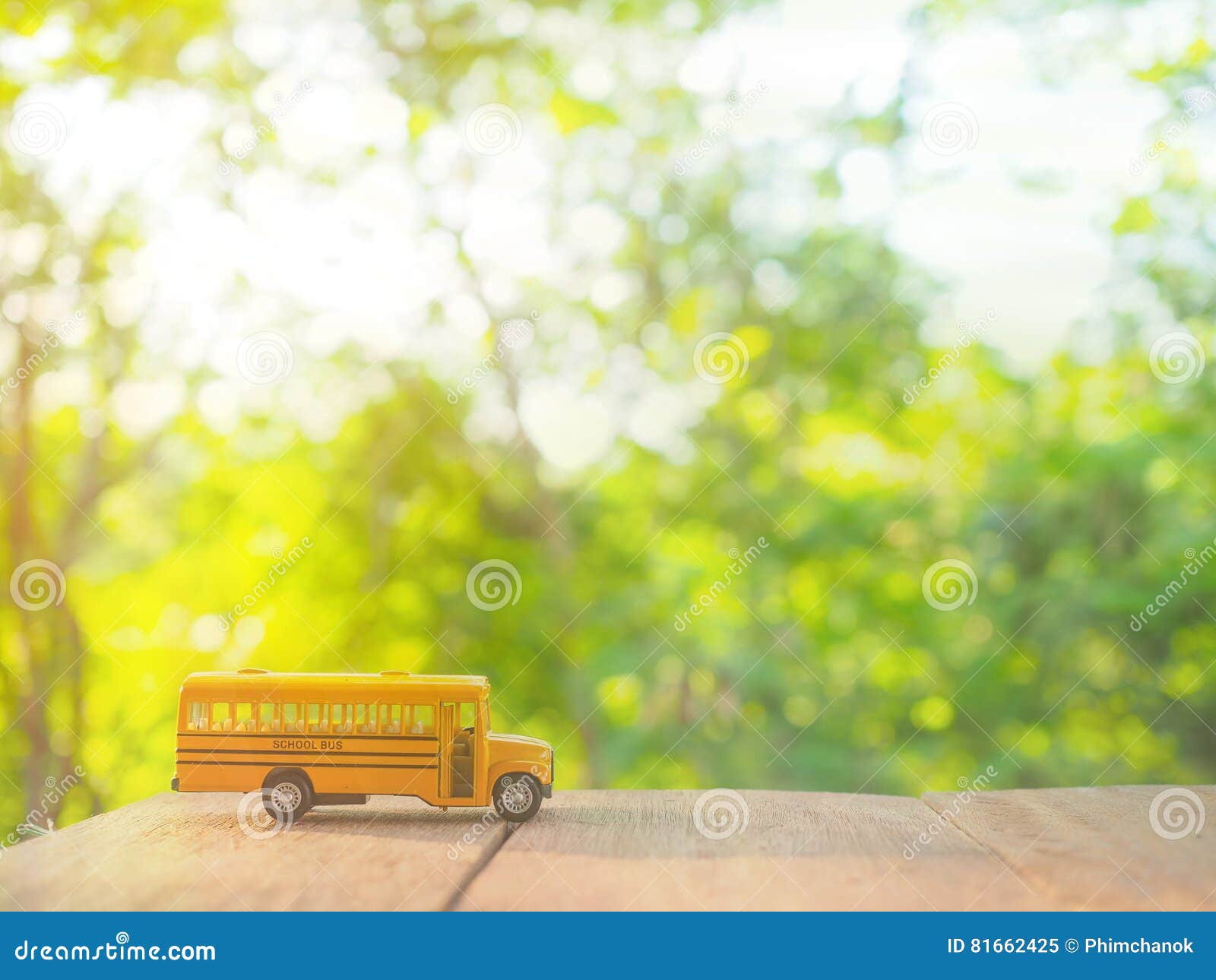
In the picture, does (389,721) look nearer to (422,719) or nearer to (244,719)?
(422,719)

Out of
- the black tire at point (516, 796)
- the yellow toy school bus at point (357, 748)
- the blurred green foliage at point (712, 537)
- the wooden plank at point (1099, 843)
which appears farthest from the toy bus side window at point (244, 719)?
the blurred green foliage at point (712, 537)

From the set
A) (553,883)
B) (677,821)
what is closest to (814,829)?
(677,821)

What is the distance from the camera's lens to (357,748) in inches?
54.6

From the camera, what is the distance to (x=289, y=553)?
450 centimetres

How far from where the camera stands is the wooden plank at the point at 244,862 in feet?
2.95

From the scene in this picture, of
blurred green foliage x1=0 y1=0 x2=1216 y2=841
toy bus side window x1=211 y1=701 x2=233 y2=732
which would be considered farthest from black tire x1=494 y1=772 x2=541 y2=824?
blurred green foliage x1=0 y1=0 x2=1216 y2=841

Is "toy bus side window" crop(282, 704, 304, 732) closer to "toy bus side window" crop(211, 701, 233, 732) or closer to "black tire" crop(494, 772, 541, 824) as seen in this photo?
"toy bus side window" crop(211, 701, 233, 732)

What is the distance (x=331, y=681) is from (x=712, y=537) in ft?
11.5

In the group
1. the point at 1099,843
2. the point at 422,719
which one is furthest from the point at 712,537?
the point at 1099,843

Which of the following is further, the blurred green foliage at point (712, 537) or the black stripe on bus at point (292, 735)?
the blurred green foliage at point (712, 537)

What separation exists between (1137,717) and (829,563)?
1438 millimetres

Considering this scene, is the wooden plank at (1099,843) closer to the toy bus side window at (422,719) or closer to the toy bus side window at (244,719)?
the toy bus side window at (422,719)

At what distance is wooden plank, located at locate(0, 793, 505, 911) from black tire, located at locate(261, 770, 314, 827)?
31 millimetres

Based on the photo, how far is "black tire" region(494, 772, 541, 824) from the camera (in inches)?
53.1
